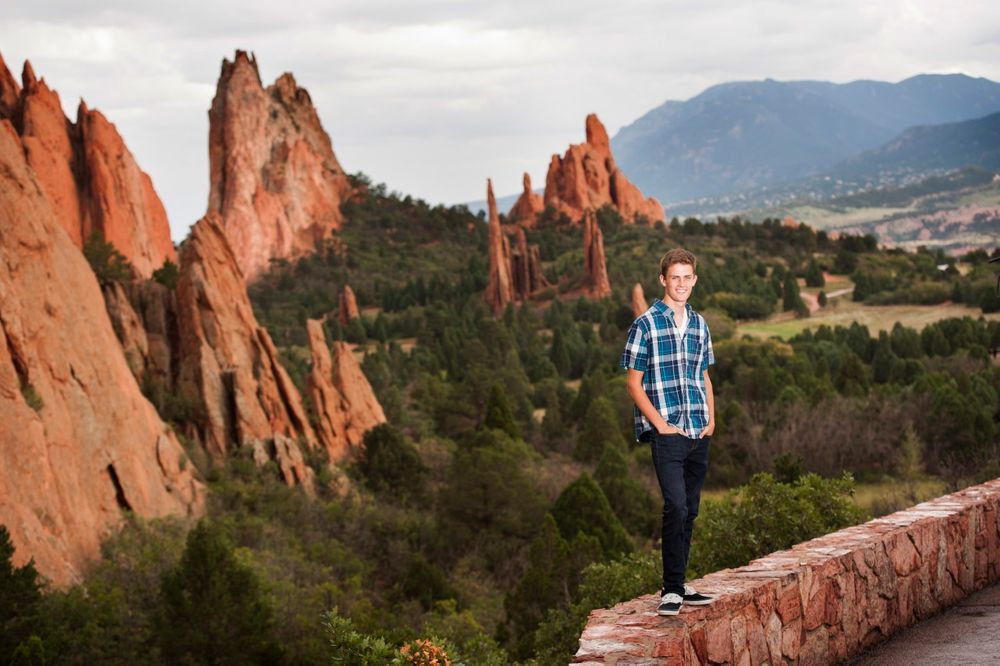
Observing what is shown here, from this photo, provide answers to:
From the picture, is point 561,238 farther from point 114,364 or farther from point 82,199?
point 114,364

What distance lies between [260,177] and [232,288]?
89252 mm

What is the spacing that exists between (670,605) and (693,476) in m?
0.97

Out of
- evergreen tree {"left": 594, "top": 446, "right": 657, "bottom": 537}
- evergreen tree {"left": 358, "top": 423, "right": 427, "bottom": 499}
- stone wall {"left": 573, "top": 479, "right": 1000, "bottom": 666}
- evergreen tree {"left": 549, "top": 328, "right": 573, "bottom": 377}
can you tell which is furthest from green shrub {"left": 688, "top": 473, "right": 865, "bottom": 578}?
evergreen tree {"left": 549, "top": 328, "right": 573, "bottom": 377}

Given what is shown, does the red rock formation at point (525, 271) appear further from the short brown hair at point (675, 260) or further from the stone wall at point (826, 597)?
the short brown hair at point (675, 260)

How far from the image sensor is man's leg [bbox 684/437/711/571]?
319 inches

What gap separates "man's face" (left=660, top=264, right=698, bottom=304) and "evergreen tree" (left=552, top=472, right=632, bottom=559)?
25.5 metres

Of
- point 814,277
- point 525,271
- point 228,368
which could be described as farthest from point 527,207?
point 228,368

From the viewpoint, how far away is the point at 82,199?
48.3 metres

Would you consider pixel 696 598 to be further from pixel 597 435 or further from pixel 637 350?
pixel 597 435

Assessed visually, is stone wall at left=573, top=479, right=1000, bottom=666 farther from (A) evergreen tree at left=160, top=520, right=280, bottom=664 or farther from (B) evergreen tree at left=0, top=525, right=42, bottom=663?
(A) evergreen tree at left=160, top=520, right=280, bottom=664

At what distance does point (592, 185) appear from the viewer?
483 ft

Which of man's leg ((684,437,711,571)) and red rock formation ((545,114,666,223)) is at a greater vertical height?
red rock formation ((545,114,666,223))

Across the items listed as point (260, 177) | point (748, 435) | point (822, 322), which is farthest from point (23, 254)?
point (260, 177)

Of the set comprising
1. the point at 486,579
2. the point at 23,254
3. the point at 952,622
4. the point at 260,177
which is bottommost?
the point at 486,579
